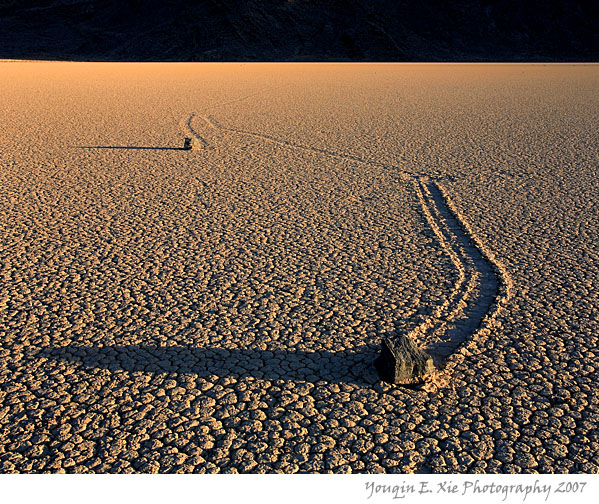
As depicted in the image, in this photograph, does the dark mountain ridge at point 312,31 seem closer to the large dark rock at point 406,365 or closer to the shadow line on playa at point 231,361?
the shadow line on playa at point 231,361

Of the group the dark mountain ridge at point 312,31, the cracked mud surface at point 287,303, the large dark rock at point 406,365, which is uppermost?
the large dark rock at point 406,365

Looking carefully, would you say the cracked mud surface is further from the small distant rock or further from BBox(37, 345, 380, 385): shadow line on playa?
the small distant rock

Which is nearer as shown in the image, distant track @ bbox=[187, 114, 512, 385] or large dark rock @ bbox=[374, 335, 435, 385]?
large dark rock @ bbox=[374, 335, 435, 385]

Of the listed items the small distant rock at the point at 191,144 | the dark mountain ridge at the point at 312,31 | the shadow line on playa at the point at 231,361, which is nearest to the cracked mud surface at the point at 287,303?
the shadow line on playa at the point at 231,361

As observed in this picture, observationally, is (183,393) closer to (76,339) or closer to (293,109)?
(76,339)

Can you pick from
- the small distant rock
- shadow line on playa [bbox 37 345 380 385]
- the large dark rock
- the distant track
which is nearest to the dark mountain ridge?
the small distant rock

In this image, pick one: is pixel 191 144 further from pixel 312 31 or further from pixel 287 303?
pixel 312 31
